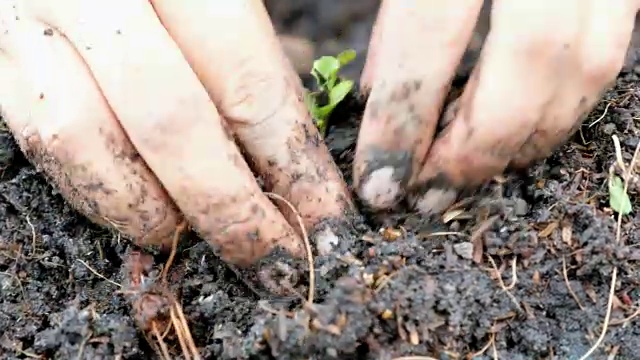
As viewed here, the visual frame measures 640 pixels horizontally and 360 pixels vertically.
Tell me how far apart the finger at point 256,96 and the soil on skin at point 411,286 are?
0.33 feet

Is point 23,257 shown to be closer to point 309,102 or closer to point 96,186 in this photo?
point 96,186

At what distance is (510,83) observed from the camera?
1.08 meters

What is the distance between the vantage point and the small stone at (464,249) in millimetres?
1079

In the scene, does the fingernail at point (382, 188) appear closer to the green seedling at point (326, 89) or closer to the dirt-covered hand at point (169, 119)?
the dirt-covered hand at point (169, 119)

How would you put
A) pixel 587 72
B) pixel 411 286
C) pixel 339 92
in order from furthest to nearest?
1. pixel 339 92
2. pixel 587 72
3. pixel 411 286

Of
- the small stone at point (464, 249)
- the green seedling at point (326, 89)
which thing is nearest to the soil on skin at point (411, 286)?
the small stone at point (464, 249)

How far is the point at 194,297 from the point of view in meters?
1.16

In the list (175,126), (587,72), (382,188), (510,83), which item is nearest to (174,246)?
(175,126)

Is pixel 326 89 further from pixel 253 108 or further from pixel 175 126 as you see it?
pixel 175 126

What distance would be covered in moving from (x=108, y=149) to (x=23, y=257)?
0.28m

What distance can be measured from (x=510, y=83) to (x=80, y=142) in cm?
61

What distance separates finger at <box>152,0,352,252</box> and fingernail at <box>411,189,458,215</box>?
0.11 m

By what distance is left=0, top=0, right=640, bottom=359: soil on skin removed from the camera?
99 cm

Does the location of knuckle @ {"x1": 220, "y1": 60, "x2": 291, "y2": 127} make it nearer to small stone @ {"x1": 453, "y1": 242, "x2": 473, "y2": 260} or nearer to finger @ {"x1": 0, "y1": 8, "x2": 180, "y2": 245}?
finger @ {"x1": 0, "y1": 8, "x2": 180, "y2": 245}
